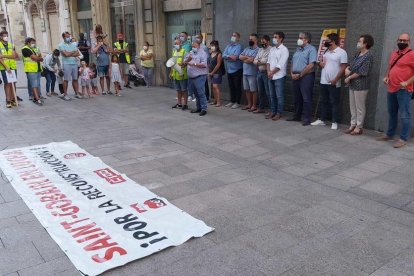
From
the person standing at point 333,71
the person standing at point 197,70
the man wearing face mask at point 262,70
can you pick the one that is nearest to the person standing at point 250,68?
the man wearing face mask at point 262,70

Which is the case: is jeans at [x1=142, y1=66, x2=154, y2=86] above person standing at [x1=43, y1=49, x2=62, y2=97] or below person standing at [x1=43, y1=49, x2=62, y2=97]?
below

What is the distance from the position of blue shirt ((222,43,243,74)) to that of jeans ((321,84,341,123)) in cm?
251

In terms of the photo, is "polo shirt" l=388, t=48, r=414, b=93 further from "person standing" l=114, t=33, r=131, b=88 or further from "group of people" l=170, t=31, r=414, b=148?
"person standing" l=114, t=33, r=131, b=88

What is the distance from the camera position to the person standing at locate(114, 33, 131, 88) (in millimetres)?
13062

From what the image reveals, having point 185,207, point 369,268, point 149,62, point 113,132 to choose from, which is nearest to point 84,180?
point 185,207

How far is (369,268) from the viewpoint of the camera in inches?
125

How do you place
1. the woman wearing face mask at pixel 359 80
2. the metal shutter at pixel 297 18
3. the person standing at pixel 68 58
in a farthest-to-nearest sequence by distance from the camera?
1. the person standing at pixel 68 58
2. the metal shutter at pixel 297 18
3. the woman wearing face mask at pixel 359 80

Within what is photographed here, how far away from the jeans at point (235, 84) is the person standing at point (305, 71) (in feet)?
6.50

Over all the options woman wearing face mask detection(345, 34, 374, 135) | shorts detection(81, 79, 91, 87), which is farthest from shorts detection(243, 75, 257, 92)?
shorts detection(81, 79, 91, 87)

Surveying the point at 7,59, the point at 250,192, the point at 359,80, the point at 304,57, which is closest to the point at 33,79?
the point at 7,59

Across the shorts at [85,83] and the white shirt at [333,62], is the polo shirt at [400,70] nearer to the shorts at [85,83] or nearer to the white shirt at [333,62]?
the white shirt at [333,62]

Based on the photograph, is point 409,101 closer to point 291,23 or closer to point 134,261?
point 291,23

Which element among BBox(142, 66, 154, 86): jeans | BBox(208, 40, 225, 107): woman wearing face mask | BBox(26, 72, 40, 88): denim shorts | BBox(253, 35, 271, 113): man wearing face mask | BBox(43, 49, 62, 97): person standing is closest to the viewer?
BBox(253, 35, 271, 113): man wearing face mask

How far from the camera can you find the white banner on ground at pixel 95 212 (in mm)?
3432
